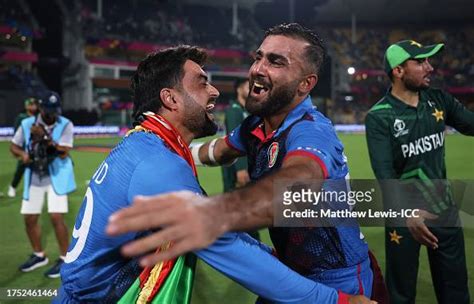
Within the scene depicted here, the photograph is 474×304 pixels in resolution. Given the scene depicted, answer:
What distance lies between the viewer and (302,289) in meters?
1.88

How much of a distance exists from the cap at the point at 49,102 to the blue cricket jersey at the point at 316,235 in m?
4.27

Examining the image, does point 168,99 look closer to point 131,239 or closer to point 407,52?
point 131,239

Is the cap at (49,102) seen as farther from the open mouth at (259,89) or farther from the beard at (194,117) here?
the open mouth at (259,89)

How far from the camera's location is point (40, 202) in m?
5.99

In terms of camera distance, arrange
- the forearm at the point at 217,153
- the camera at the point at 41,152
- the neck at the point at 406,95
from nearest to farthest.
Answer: the forearm at the point at 217,153
the neck at the point at 406,95
the camera at the point at 41,152

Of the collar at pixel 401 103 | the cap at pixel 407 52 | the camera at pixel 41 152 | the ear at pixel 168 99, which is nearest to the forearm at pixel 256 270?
the ear at pixel 168 99

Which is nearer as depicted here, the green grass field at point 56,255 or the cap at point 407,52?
the cap at point 407,52

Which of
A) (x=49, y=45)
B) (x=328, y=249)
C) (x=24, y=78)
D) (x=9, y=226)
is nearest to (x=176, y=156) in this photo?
(x=328, y=249)

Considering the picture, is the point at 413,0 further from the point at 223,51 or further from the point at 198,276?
the point at 198,276

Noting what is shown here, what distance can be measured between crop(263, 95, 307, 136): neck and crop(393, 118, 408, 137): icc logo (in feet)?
4.88

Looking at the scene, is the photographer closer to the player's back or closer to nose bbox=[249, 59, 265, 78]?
the player's back

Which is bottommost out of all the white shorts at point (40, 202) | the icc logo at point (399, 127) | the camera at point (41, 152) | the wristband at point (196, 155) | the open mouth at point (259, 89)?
the white shorts at point (40, 202)

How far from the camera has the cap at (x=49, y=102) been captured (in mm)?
5926

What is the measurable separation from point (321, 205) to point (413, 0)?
41840 mm
